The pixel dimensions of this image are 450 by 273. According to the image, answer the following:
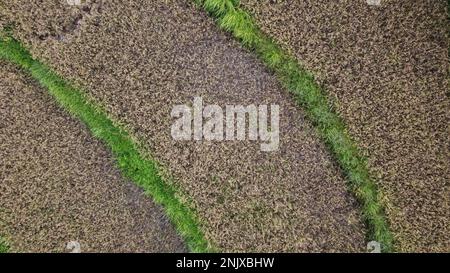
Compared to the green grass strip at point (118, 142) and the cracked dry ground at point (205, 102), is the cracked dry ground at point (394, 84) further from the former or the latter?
the green grass strip at point (118, 142)

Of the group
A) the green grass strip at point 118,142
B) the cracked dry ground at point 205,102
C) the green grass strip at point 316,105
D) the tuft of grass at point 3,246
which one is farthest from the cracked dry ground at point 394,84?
the tuft of grass at point 3,246

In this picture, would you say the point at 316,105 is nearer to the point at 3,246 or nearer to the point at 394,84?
the point at 394,84

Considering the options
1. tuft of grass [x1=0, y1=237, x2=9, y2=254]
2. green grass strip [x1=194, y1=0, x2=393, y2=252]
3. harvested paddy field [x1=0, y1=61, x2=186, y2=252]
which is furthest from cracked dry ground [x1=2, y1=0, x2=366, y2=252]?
tuft of grass [x1=0, y1=237, x2=9, y2=254]

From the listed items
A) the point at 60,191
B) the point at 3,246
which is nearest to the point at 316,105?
the point at 60,191

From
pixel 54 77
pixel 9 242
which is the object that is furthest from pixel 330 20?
pixel 9 242

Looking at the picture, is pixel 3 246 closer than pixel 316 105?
No
